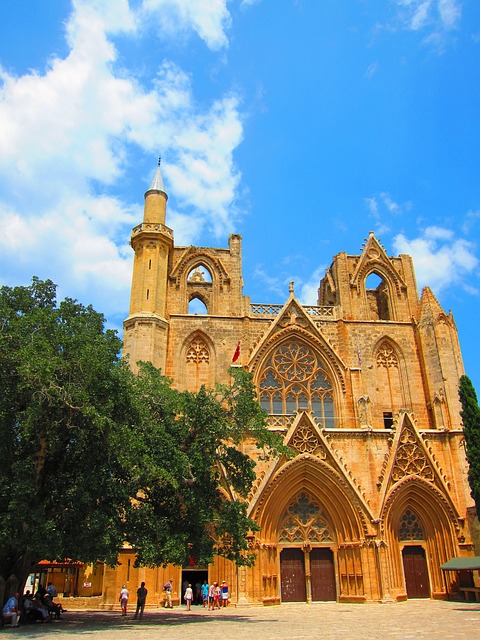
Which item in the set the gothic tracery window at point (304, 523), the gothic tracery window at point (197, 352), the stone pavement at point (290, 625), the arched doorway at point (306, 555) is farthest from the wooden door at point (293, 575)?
the gothic tracery window at point (197, 352)

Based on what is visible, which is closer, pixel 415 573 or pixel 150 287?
pixel 415 573

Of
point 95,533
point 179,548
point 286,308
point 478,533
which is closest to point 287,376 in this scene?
point 286,308

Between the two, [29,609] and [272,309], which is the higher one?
[272,309]

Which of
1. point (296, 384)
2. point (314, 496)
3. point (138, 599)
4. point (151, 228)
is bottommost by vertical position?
point (138, 599)

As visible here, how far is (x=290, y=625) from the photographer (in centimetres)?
1395

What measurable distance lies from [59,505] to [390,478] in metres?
13.7

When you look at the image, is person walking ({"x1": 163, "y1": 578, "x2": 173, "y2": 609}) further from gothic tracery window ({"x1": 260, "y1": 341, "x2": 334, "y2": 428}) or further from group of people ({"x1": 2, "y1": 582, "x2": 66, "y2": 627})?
gothic tracery window ({"x1": 260, "y1": 341, "x2": 334, "y2": 428})

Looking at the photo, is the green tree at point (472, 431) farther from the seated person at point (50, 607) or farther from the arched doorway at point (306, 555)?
the seated person at point (50, 607)

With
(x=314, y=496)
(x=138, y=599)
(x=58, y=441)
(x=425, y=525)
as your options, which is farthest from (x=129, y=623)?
(x=425, y=525)

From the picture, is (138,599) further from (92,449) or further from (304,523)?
(304,523)

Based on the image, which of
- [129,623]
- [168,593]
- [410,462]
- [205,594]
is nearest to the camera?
[129,623]

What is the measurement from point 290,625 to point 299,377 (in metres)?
14.2

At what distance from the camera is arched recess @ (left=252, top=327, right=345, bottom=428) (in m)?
26.7

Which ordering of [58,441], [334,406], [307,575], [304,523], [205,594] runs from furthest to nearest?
[334,406]
[304,523]
[307,575]
[205,594]
[58,441]
